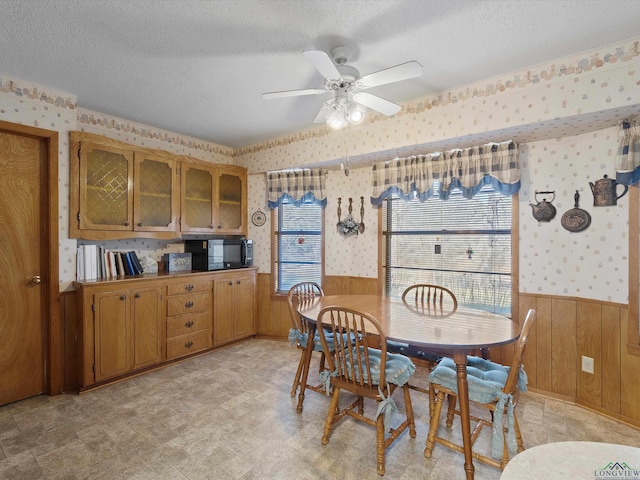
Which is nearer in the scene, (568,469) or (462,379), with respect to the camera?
(568,469)

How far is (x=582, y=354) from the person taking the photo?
2545 mm

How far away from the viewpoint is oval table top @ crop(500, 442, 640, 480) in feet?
2.42

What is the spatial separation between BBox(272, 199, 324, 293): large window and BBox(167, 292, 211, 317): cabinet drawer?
935 millimetres

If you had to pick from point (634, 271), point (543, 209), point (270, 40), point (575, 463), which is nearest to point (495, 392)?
point (575, 463)

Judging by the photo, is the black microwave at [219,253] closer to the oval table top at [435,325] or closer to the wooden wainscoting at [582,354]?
the oval table top at [435,325]

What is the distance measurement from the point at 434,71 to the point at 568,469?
2.44 metres

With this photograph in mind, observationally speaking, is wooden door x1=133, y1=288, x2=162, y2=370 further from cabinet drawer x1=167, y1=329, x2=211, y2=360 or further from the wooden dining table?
the wooden dining table

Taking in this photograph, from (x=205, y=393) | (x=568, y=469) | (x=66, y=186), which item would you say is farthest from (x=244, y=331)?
(x=568, y=469)

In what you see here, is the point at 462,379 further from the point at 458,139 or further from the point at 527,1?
the point at 527,1

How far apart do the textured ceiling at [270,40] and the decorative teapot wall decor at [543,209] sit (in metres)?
0.54

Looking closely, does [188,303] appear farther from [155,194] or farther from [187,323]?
[155,194]

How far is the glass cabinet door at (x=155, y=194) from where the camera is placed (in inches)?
126

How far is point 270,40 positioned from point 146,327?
2685 mm

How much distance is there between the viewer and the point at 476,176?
290cm
